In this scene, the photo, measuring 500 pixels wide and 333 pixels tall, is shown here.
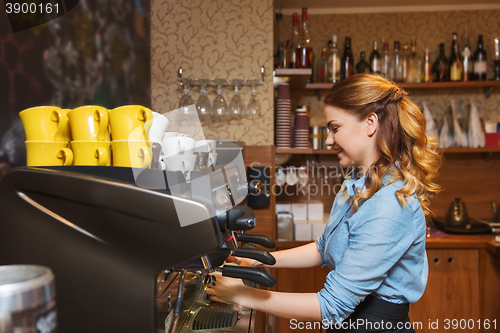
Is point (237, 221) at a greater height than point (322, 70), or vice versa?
point (322, 70)

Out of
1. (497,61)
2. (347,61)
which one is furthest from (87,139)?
(497,61)

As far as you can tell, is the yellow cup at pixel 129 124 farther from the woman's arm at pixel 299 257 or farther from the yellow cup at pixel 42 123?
the woman's arm at pixel 299 257

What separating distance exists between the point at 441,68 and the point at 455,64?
0.10 meters

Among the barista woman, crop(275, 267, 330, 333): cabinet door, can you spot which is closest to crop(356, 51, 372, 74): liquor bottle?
crop(275, 267, 330, 333): cabinet door

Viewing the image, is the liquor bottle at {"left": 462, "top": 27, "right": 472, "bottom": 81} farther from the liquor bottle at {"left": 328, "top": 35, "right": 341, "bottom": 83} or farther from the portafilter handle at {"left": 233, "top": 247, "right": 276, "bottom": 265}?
the portafilter handle at {"left": 233, "top": 247, "right": 276, "bottom": 265}

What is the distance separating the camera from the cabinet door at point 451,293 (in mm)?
2217

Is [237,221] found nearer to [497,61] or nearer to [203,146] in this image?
[203,146]

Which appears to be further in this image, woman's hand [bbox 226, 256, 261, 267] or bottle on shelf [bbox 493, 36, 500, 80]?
bottle on shelf [bbox 493, 36, 500, 80]

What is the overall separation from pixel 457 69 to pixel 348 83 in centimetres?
207

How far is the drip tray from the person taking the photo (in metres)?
0.83

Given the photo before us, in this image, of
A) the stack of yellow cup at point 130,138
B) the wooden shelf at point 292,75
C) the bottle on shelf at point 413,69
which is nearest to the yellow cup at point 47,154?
the stack of yellow cup at point 130,138

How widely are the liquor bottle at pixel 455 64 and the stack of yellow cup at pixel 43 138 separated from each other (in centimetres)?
274

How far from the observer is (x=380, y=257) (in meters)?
0.84

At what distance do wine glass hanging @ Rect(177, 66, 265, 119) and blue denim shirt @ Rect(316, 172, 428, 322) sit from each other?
4.45 feet
